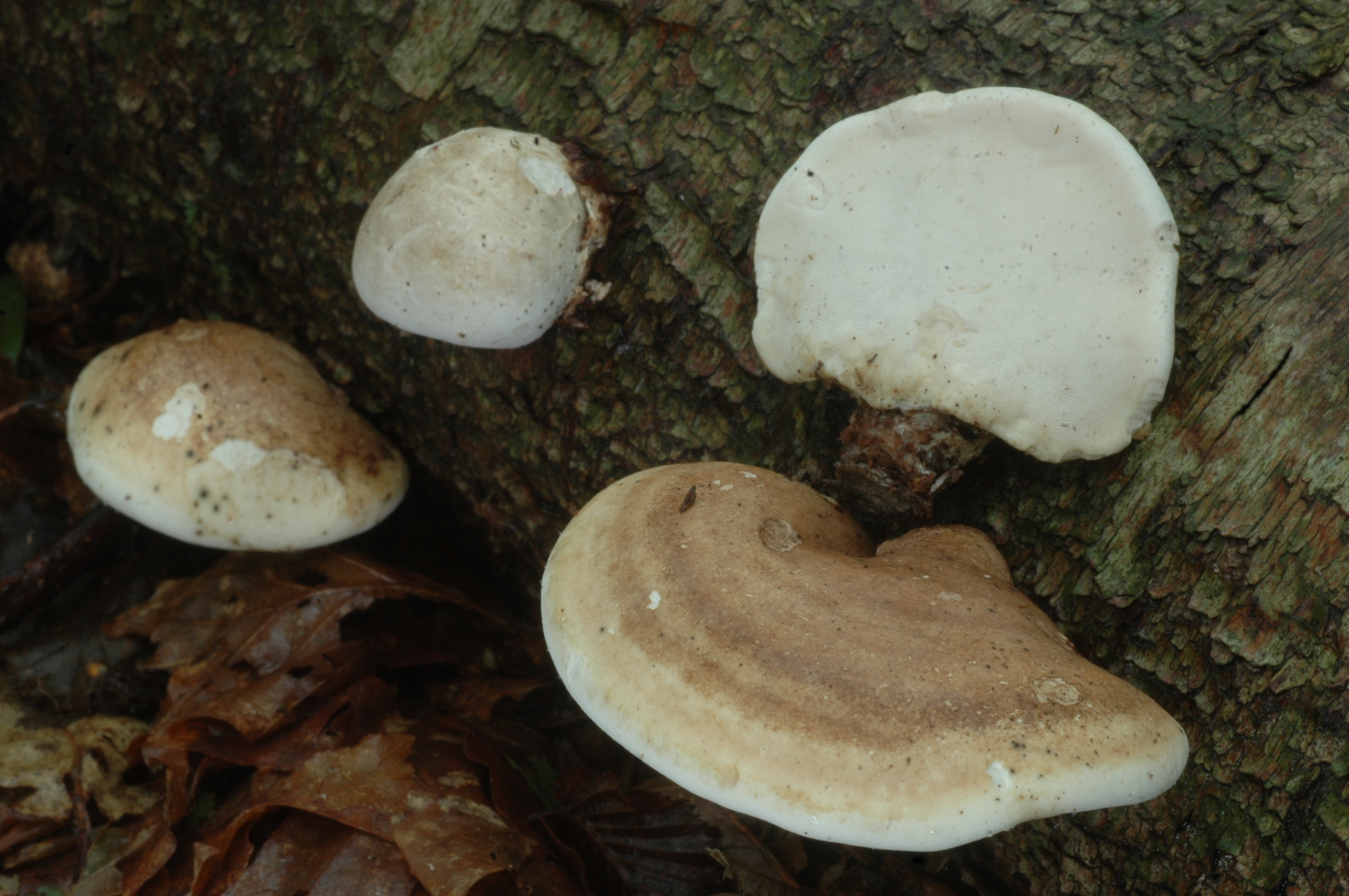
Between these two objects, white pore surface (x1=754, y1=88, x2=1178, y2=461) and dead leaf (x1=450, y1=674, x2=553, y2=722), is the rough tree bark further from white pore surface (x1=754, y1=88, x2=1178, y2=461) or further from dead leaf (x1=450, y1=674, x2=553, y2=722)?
dead leaf (x1=450, y1=674, x2=553, y2=722)

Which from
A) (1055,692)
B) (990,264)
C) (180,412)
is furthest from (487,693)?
(990,264)

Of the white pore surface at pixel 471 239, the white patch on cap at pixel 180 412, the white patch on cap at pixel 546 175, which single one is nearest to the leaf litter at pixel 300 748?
the white patch on cap at pixel 180 412

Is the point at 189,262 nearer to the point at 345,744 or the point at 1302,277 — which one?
the point at 345,744

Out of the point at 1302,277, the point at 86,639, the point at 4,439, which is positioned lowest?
the point at 86,639

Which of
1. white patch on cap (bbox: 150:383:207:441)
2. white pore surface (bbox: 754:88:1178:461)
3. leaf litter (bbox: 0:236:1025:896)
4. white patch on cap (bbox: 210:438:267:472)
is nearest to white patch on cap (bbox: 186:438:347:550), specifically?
white patch on cap (bbox: 210:438:267:472)

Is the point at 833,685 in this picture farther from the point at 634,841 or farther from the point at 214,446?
the point at 214,446

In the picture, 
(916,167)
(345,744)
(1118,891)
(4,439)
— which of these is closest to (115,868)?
(345,744)
